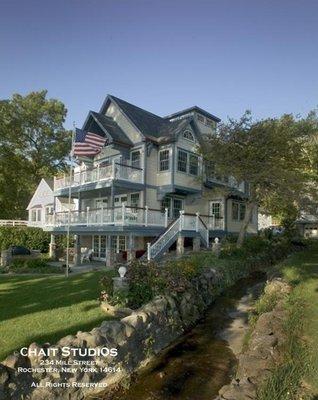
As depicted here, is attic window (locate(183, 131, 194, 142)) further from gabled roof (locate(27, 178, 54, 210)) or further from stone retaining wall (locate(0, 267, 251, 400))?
gabled roof (locate(27, 178, 54, 210))

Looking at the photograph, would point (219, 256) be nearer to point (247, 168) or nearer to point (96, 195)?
point (247, 168)

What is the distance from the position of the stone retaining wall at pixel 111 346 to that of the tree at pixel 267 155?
13.2 metres

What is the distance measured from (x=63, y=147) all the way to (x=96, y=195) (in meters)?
27.7

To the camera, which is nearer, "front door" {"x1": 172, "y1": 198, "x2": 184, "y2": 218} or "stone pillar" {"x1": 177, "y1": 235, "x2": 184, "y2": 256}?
"stone pillar" {"x1": 177, "y1": 235, "x2": 184, "y2": 256}

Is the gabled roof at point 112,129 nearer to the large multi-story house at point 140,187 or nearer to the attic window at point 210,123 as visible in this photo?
the large multi-story house at point 140,187

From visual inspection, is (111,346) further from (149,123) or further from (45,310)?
(149,123)

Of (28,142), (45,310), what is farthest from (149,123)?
(28,142)

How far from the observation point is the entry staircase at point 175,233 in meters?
18.4

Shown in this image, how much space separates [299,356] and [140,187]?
16856mm

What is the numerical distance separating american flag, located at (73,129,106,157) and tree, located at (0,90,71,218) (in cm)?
3004

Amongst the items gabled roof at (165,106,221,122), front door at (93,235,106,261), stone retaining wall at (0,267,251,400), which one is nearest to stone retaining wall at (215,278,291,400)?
stone retaining wall at (0,267,251,400)

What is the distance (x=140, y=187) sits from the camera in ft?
76.1

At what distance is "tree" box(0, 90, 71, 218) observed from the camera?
4678cm

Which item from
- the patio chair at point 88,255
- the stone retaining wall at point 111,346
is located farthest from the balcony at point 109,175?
the stone retaining wall at point 111,346
